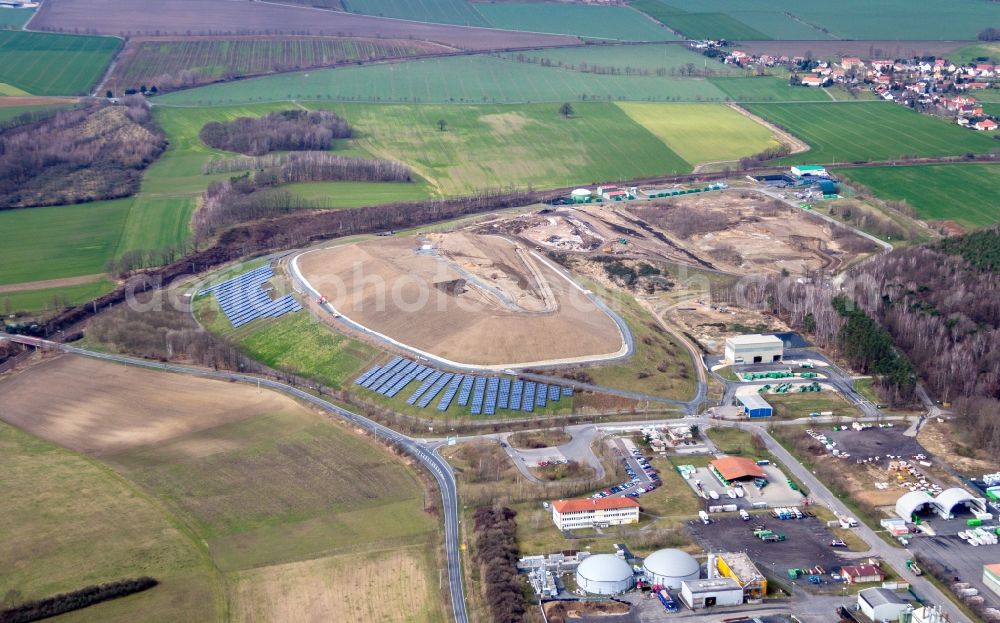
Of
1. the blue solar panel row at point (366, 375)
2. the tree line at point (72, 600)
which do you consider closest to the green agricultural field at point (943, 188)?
the blue solar panel row at point (366, 375)

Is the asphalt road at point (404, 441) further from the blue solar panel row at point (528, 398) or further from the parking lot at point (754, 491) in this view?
the parking lot at point (754, 491)

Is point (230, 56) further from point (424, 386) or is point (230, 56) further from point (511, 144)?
point (424, 386)

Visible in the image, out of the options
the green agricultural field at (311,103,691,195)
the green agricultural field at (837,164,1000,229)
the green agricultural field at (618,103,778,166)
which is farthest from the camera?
the green agricultural field at (618,103,778,166)

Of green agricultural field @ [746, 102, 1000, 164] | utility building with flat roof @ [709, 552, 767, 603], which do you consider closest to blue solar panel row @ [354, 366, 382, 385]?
utility building with flat roof @ [709, 552, 767, 603]

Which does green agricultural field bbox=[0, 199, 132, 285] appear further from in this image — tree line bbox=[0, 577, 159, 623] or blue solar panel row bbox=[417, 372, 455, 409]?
tree line bbox=[0, 577, 159, 623]

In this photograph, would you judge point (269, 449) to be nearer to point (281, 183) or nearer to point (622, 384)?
point (622, 384)

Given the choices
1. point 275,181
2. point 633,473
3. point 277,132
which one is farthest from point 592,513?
point 277,132

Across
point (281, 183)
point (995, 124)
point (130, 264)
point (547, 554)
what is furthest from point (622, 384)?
point (995, 124)
